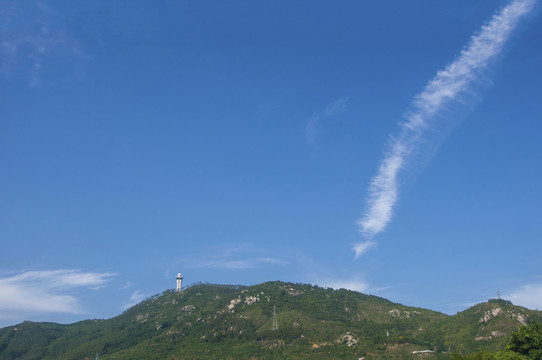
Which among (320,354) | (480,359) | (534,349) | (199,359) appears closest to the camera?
(534,349)

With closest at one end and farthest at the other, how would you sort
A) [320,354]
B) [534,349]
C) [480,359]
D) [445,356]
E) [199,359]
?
[534,349]
[480,359]
[445,356]
[320,354]
[199,359]

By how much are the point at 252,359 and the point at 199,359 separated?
25841mm

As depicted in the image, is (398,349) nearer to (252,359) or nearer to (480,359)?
(252,359)

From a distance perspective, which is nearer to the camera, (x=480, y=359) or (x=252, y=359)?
(x=480, y=359)

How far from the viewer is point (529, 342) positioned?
95.2 metres

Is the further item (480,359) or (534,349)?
(480,359)

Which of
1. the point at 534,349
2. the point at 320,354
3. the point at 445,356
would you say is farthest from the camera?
the point at 320,354

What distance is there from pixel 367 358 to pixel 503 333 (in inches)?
2483

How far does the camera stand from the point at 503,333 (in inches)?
7515

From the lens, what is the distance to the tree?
302 ft

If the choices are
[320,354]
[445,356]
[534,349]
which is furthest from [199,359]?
[534,349]

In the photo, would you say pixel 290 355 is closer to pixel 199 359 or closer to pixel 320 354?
pixel 320 354

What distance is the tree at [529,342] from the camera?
3628 inches

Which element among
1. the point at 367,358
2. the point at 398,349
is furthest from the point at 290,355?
the point at 398,349
